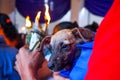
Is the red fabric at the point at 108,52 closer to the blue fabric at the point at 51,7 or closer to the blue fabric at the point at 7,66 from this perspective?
the blue fabric at the point at 7,66

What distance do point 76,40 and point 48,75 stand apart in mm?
200

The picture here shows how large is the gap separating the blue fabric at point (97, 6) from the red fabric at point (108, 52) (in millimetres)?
4227

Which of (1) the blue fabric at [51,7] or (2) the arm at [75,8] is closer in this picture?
(1) the blue fabric at [51,7]

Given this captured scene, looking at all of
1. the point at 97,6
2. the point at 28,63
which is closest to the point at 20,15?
the point at 97,6

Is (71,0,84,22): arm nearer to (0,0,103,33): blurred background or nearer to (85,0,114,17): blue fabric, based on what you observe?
(0,0,103,33): blurred background

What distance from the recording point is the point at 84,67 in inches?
19.3

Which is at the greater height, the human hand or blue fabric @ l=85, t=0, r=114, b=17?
the human hand

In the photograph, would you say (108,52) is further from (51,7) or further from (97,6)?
(51,7)

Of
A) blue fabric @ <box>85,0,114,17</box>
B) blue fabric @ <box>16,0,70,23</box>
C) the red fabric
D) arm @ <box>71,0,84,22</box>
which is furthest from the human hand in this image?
arm @ <box>71,0,84,22</box>

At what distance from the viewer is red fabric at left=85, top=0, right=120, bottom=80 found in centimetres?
28

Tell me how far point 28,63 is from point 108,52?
Result: 1.70 feet

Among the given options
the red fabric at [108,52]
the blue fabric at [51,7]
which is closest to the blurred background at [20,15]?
the blue fabric at [51,7]

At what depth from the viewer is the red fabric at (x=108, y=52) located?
0.28 m

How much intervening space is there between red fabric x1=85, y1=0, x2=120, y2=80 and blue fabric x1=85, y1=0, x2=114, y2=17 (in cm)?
423
